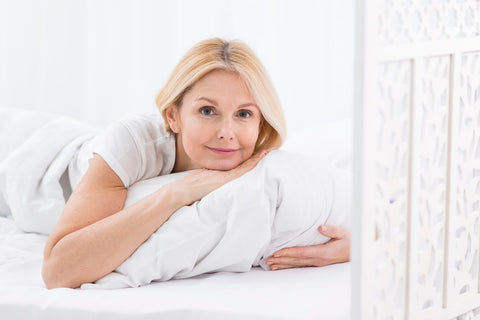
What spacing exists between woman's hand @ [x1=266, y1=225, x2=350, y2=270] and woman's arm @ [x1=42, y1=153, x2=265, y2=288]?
0.22 metres

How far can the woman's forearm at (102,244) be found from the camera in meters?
1.76

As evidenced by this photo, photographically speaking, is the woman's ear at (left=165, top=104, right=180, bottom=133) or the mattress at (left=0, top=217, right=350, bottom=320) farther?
the woman's ear at (left=165, top=104, right=180, bottom=133)

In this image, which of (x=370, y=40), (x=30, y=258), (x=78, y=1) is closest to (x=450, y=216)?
(x=370, y=40)

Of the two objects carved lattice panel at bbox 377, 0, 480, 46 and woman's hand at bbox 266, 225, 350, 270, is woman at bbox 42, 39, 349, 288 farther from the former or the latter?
carved lattice panel at bbox 377, 0, 480, 46

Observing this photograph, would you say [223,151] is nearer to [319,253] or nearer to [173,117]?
[173,117]

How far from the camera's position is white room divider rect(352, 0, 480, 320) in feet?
4.38

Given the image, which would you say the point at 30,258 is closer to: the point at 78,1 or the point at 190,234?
the point at 190,234

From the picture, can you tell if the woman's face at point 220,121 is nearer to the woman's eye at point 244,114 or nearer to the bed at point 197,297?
the woman's eye at point 244,114

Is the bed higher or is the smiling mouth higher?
the smiling mouth

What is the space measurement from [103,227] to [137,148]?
0.28 meters

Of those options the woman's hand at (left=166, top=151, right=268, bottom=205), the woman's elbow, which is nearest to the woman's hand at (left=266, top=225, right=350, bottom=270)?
the woman's hand at (left=166, top=151, right=268, bottom=205)

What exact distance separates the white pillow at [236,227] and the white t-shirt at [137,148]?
0.24 metres

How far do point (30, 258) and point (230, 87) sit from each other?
2.19ft

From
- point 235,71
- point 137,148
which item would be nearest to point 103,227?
point 137,148
